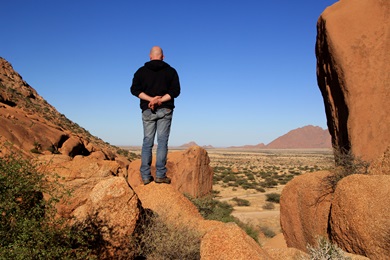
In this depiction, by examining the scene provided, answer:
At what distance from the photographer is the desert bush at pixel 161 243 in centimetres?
463

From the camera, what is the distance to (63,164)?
18.9 ft

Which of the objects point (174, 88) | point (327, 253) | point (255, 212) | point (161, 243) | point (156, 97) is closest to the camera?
point (327, 253)

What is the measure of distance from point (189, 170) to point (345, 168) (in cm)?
1033

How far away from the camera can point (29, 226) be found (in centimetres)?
364

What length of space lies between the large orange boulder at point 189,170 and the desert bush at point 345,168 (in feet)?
31.7

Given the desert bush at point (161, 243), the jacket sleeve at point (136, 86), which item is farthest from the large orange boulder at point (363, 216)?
the jacket sleeve at point (136, 86)

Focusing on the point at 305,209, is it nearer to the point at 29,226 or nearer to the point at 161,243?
the point at 161,243

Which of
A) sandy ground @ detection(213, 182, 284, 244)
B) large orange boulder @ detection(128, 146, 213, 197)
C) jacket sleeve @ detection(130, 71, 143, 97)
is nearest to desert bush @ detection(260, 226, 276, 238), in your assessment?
sandy ground @ detection(213, 182, 284, 244)

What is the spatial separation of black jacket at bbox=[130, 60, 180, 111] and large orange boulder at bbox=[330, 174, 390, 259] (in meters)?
3.22

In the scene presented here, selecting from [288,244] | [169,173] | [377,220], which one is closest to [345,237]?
[377,220]

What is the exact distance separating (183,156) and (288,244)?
9.68 meters

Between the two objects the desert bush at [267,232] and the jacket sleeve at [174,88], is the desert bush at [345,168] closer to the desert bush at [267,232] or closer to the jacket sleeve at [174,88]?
the jacket sleeve at [174,88]

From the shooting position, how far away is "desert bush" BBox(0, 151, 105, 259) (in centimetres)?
348

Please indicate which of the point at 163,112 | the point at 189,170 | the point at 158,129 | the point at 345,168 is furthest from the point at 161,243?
the point at 189,170
